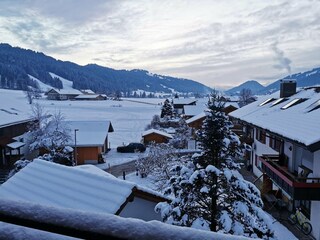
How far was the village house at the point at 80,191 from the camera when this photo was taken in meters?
7.31

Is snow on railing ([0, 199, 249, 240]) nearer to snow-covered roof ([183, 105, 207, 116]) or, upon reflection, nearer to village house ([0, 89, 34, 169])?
village house ([0, 89, 34, 169])

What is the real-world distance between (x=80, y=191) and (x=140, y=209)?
Result: 7.09ft

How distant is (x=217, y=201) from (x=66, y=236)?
29.8 ft

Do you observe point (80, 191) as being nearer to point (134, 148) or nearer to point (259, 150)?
point (259, 150)

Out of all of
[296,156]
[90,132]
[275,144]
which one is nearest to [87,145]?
[90,132]

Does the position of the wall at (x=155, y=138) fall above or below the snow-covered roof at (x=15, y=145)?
below

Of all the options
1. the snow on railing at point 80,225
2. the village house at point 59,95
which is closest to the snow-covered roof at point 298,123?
the snow on railing at point 80,225

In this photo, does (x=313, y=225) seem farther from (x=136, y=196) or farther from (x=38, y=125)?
(x=38, y=125)

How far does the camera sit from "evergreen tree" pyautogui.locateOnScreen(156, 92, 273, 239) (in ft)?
29.2

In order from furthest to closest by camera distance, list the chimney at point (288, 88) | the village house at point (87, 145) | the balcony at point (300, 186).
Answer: the village house at point (87, 145)
the chimney at point (288, 88)
the balcony at point (300, 186)

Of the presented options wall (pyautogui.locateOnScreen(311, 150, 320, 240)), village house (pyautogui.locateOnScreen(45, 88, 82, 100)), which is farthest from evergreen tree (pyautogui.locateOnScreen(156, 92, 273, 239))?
village house (pyautogui.locateOnScreen(45, 88, 82, 100))

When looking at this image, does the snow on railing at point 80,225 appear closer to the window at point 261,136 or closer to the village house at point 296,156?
the village house at point 296,156

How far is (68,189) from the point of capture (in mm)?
8047

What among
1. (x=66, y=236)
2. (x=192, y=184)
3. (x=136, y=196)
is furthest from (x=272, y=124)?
(x=66, y=236)
